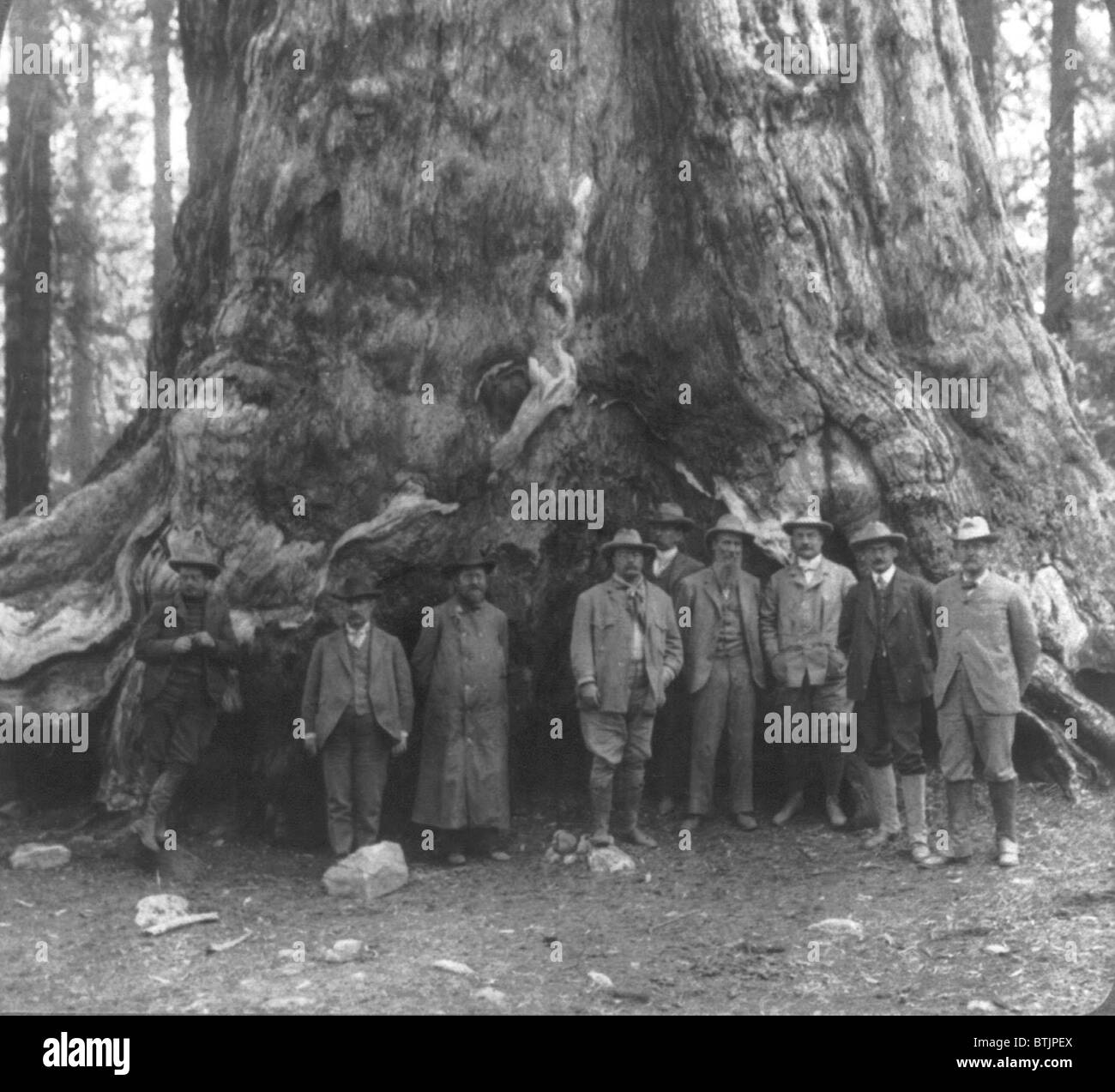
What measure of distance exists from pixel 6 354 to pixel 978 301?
9.96 meters

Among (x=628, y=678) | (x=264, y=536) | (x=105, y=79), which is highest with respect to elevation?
(x=105, y=79)

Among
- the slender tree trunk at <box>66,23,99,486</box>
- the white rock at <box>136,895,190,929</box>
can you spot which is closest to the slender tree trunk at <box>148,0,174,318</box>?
the slender tree trunk at <box>66,23,99,486</box>

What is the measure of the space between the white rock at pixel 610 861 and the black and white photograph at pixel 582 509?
0.26 ft

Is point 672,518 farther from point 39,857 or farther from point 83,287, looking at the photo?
point 83,287

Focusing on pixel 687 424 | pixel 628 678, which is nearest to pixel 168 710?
pixel 628 678

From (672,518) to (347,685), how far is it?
2.55m

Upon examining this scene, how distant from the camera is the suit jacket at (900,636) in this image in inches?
402

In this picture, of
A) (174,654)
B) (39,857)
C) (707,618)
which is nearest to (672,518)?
(707,618)

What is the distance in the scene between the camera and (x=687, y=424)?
1152 centimetres

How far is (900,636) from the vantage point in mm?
10266

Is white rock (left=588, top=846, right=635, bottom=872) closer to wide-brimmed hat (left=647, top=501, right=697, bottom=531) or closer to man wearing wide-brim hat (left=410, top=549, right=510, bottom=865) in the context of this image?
man wearing wide-brim hat (left=410, top=549, right=510, bottom=865)

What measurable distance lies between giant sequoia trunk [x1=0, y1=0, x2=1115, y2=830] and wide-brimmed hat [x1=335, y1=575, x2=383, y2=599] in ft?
1.44
